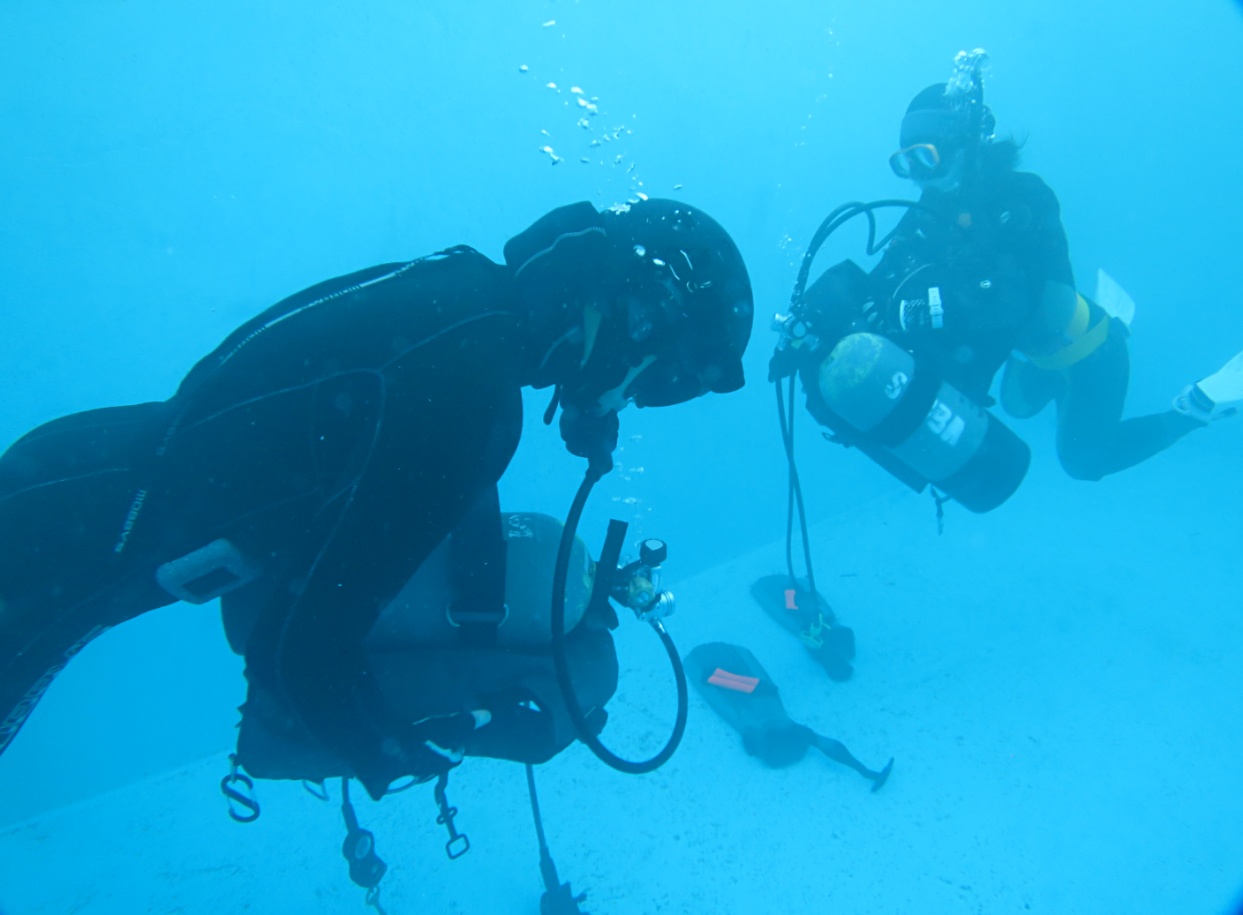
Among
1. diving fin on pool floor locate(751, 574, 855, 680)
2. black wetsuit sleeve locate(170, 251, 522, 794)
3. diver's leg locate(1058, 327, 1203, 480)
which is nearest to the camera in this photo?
black wetsuit sleeve locate(170, 251, 522, 794)

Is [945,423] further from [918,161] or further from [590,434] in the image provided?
[590,434]

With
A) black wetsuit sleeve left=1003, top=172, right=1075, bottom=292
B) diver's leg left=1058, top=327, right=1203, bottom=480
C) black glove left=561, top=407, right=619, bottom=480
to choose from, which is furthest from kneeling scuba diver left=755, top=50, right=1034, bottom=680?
black glove left=561, top=407, right=619, bottom=480

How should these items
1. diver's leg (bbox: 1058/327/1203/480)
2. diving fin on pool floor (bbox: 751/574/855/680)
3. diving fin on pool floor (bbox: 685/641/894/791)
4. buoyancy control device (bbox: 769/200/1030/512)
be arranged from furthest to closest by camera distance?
diver's leg (bbox: 1058/327/1203/480), diving fin on pool floor (bbox: 751/574/855/680), diving fin on pool floor (bbox: 685/641/894/791), buoyancy control device (bbox: 769/200/1030/512)

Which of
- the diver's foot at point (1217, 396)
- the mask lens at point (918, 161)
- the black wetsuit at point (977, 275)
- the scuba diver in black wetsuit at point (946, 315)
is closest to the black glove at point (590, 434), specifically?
the scuba diver in black wetsuit at point (946, 315)

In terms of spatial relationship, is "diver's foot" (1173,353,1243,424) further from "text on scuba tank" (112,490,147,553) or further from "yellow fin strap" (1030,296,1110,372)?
"text on scuba tank" (112,490,147,553)

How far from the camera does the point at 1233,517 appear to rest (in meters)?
6.82

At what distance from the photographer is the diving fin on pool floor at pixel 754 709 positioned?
429 centimetres

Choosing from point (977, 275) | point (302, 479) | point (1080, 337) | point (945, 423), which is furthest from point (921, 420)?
point (302, 479)

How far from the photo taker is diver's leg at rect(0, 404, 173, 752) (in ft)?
5.02

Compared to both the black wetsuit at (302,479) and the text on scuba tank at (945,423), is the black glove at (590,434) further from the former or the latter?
the text on scuba tank at (945,423)

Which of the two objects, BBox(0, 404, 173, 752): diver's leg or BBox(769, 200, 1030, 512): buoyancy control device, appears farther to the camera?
BBox(769, 200, 1030, 512): buoyancy control device

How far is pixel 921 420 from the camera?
3887 mm

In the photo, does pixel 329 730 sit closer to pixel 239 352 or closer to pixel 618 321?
pixel 239 352

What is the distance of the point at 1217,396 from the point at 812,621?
13.2 feet
